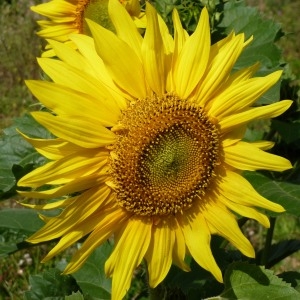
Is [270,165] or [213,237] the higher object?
[270,165]

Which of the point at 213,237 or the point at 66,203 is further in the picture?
the point at 213,237

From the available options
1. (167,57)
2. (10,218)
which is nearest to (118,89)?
(167,57)

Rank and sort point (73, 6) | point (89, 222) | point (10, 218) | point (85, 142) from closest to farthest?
point (85, 142)
point (89, 222)
point (10, 218)
point (73, 6)

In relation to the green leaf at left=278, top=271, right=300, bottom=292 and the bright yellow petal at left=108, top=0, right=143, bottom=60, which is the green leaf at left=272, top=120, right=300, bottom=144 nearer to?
the green leaf at left=278, top=271, right=300, bottom=292

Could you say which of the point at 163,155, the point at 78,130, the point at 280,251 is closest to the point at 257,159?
the point at 163,155

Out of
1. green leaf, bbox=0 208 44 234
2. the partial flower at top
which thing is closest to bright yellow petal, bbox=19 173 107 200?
green leaf, bbox=0 208 44 234

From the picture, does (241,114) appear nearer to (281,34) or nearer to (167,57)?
(167,57)
